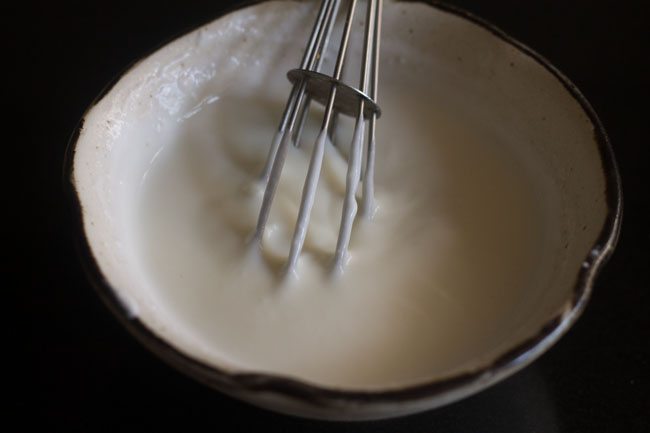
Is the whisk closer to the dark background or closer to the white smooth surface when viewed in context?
the white smooth surface

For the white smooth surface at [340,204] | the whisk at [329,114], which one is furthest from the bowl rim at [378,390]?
the whisk at [329,114]

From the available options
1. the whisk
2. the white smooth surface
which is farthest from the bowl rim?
the whisk

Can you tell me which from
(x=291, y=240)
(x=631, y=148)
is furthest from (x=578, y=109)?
(x=291, y=240)


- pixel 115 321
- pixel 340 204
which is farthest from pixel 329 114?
pixel 115 321

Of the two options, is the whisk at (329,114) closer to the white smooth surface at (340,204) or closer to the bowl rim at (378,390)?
the white smooth surface at (340,204)

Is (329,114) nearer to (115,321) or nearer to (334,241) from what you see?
(334,241)

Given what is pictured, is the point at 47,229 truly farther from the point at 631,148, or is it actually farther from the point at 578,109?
the point at 631,148
